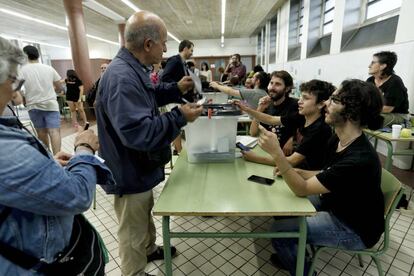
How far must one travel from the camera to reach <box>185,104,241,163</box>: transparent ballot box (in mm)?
1489

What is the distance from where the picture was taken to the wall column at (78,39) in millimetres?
5629

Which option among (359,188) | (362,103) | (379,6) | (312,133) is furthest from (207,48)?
(359,188)

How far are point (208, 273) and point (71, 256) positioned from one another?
1131 mm

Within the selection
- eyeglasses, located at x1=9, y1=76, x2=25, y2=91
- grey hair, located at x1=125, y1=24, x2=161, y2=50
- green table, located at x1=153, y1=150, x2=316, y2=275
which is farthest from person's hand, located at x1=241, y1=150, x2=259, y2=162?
eyeglasses, located at x1=9, y1=76, x2=25, y2=91

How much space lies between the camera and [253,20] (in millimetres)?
9484

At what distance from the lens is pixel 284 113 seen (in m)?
2.23

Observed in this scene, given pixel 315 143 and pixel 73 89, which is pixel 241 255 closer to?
pixel 315 143

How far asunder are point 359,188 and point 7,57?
4.77ft

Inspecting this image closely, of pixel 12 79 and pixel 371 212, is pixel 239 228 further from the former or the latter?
pixel 12 79

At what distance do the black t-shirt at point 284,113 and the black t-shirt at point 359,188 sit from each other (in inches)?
30.6

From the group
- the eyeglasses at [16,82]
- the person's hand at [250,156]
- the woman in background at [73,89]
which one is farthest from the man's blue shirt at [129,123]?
the woman in background at [73,89]

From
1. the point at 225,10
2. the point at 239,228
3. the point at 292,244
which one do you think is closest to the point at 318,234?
the point at 292,244

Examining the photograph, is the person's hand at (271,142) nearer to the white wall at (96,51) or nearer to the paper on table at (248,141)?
the paper on table at (248,141)

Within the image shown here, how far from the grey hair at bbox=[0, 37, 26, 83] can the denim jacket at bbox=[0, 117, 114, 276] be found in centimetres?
12
